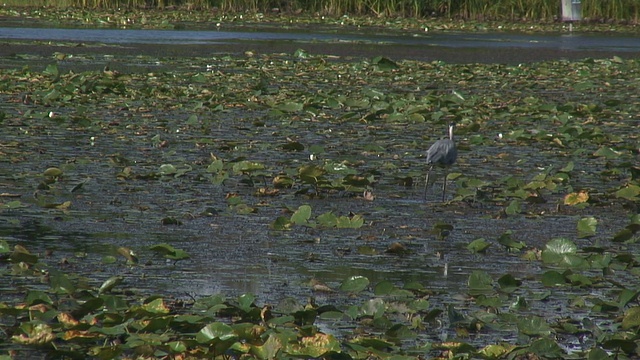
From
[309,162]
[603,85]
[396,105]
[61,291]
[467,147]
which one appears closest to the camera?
[61,291]

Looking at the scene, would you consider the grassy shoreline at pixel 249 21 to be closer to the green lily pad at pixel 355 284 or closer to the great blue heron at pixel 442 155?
the great blue heron at pixel 442 155

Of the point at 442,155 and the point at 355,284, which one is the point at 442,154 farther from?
the point at 355,284

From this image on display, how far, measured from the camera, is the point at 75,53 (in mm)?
17891

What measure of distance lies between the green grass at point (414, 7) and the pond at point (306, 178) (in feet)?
44.0

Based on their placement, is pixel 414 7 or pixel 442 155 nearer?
pixel 442 155

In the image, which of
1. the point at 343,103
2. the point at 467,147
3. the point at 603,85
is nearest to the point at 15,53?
the point at 343,103

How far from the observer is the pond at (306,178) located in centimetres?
541

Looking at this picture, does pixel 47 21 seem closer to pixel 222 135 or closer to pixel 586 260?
pixel 222 135

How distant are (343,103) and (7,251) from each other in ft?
23.2

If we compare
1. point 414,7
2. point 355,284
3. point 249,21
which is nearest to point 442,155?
point 355,284

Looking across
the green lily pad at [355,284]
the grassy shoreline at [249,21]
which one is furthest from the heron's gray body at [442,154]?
the grassy shoreline at [249,21]

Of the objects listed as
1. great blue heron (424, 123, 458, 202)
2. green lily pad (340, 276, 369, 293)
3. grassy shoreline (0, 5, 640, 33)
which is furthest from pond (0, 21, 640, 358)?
grassy shoreline (0, 5, 640, 33)

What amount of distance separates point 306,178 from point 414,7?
22484mm

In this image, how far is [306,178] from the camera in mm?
7375
